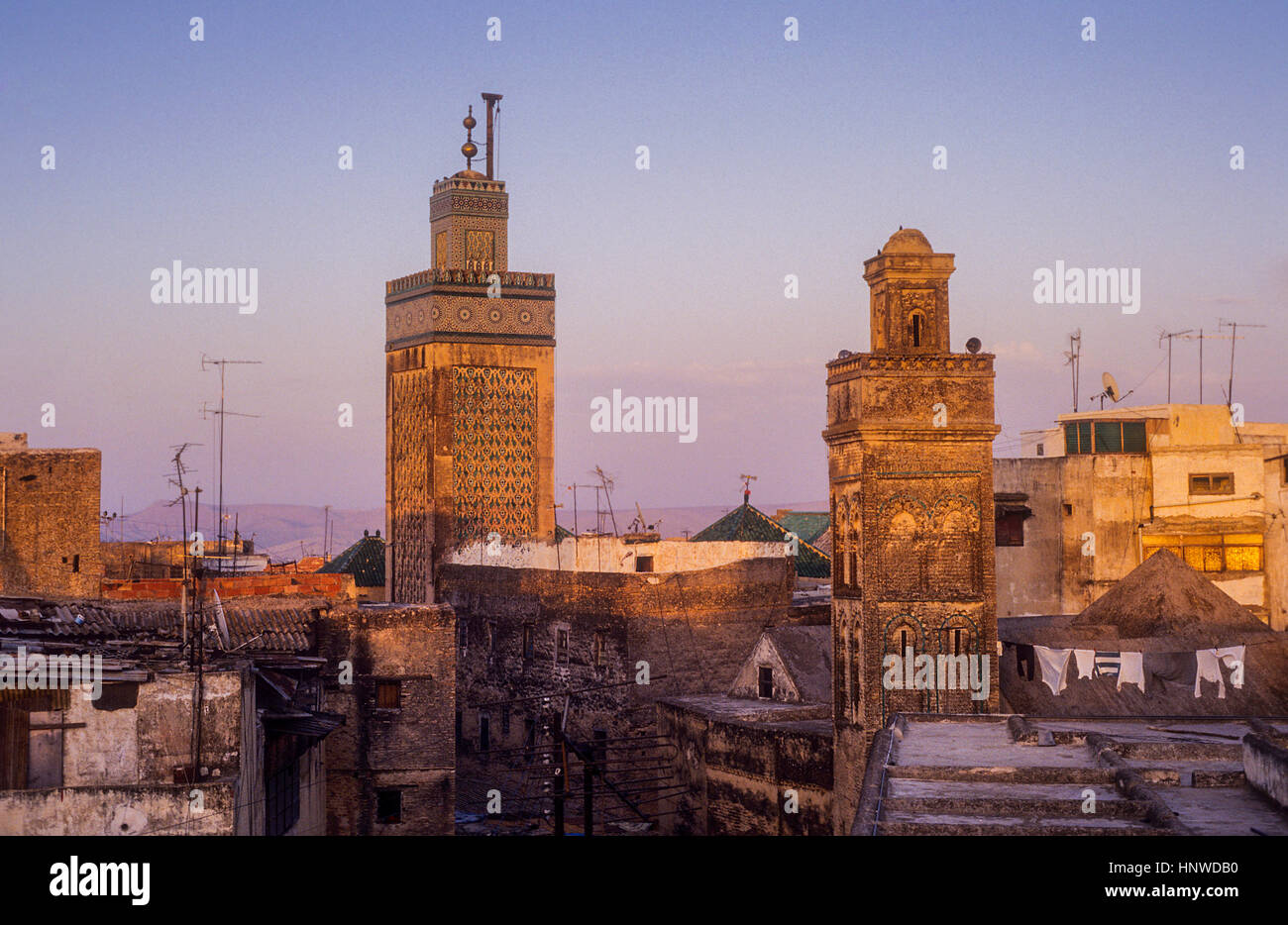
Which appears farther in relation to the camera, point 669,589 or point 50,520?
point 669,589

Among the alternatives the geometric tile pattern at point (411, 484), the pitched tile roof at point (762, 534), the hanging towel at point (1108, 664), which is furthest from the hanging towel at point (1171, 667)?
the geometric tile pattern at point (411, 484)

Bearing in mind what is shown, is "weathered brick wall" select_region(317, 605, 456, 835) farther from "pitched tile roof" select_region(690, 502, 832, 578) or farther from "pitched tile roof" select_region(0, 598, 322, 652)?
"pitched tile roof" select_region(690, 502, 832, 578)

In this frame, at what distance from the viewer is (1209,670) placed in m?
26.7

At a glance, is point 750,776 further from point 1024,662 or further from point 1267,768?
point 1267,768

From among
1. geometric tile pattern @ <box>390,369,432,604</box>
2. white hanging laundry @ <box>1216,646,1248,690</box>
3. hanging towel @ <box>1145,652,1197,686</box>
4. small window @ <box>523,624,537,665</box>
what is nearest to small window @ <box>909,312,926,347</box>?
hanging towel @ <box>1145,652,1197,686</box>

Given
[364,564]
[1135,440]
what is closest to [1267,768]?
[1135,440]

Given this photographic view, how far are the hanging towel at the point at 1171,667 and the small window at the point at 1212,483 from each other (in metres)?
13.0

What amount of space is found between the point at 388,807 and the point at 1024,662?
1146cm

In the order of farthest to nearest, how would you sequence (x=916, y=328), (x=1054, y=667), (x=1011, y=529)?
1. (x=1011, y=529)
2. (x=1054, y=667)
3. (x=916, y=328)

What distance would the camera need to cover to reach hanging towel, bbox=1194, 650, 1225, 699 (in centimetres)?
2659
